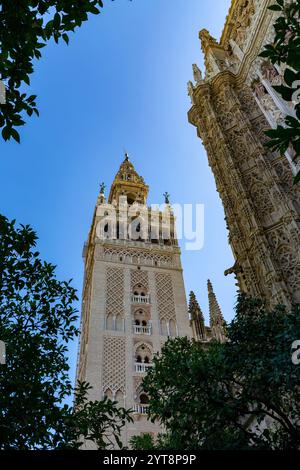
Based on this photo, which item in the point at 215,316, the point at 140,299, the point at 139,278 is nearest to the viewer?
the point at 140,299

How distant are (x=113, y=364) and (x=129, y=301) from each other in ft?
15.9

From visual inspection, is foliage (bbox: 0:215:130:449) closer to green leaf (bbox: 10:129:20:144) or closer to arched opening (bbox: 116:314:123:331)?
green leaf (bbox: 10:129:20:144)

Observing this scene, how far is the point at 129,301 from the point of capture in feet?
89.9

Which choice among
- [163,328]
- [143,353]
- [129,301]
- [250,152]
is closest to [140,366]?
[143,353]

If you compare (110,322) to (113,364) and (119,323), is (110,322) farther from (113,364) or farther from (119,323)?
(113,364)

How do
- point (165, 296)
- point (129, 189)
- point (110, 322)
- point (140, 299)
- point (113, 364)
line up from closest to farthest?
point (113, 364), point (110, 322), point (140, 299), point (165, 296), point (129, 189)

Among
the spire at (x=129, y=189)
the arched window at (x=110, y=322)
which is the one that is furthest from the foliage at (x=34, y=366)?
the spire at (x=129, y=189)

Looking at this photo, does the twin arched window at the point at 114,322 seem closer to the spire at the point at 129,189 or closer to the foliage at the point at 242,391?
the spire at the point at 129,189

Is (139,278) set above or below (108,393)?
above

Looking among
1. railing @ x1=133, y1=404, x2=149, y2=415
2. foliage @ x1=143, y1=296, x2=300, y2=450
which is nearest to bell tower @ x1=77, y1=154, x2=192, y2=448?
railing @ x1=133, y1=404, x2=149, y2=415

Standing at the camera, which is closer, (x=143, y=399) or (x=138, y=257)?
A: (x=143, y=399)

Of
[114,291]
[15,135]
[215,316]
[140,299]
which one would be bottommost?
[15,135]
